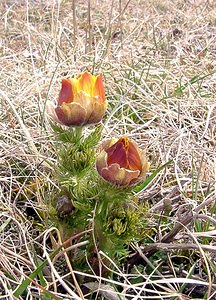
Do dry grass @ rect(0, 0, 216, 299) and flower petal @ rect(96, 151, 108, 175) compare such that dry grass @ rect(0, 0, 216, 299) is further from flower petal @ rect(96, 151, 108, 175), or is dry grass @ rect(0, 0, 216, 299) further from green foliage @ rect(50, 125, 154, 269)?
flower petal @ rect(96, 151, 108, 175)

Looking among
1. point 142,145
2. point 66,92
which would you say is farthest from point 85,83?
point 142,145

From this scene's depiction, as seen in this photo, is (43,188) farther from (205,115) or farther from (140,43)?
(140,43)

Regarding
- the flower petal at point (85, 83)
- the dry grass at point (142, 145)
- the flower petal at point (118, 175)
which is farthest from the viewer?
the dry grass at point (142, 145)

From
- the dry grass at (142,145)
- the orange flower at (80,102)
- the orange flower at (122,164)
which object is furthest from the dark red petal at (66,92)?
the dry grass at (142,145)

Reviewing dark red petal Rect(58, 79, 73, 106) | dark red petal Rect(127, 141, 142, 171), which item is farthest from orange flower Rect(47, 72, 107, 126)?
dark red petal Rect(127, 141, 142, 171)

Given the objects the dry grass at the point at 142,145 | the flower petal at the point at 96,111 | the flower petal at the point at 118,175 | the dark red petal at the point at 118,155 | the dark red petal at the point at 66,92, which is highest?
the dark red petal at the point at 66,92

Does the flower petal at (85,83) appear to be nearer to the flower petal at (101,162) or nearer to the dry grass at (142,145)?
the flower petal at (101,162)
